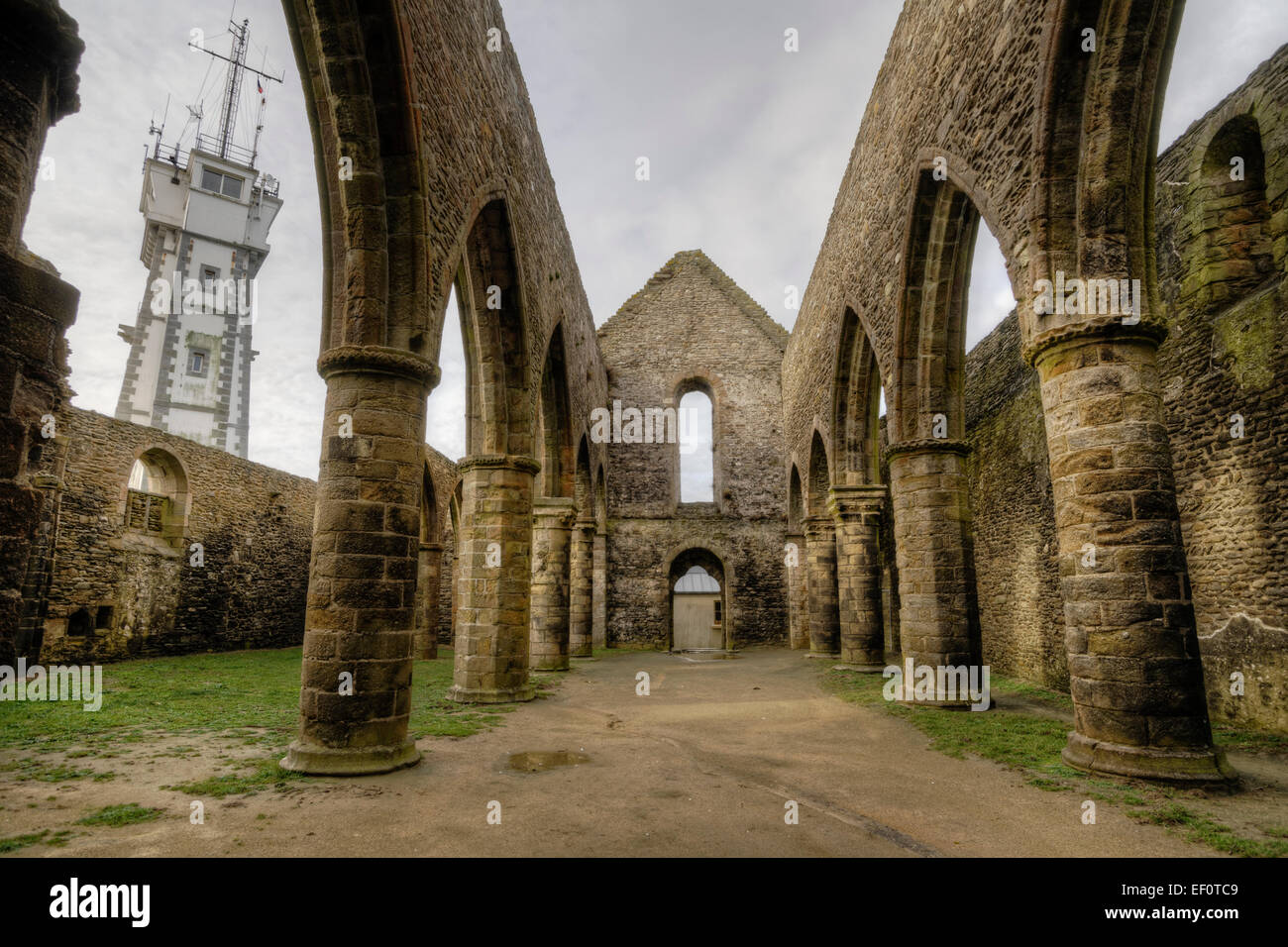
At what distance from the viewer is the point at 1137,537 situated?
4.31 metres

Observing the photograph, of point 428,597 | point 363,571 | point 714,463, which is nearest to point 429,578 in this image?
point 428,597

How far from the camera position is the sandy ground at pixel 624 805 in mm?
3098

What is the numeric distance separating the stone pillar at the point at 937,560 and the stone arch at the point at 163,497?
44.8 feet

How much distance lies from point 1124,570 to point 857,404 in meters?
7.34

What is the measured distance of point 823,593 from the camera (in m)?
13.5

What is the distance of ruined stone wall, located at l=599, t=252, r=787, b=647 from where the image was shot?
18359mm

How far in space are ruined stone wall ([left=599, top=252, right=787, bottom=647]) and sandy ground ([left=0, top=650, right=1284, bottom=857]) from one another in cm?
1235

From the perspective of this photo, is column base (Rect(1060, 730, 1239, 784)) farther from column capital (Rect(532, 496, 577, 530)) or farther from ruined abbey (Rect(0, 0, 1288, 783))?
column capital (Rect(532, 496, 577, 530))

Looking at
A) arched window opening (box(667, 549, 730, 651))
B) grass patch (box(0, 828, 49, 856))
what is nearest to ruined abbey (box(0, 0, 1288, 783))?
grass patch (box(0, 828, 49, 856))

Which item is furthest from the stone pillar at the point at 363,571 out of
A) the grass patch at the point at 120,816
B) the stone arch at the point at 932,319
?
the stone arch at the point at 932,319

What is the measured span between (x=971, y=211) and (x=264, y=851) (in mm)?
8424

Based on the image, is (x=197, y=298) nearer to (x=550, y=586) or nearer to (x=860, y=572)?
(x=550, y=586)

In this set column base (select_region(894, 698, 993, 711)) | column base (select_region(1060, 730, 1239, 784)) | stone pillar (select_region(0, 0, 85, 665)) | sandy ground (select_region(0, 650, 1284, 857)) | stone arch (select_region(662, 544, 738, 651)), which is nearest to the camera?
stone pillar (select_region(0, 0, 85, 665))
